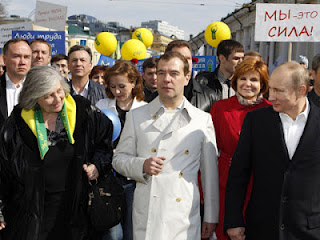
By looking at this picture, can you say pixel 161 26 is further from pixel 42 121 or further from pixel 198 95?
pixel 42 121

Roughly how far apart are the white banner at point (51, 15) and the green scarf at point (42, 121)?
328 inches

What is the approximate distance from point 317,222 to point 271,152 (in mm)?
550

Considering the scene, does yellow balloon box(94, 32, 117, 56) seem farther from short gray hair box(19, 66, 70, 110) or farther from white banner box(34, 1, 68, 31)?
short gray hair box(19, 66, 70, 110)

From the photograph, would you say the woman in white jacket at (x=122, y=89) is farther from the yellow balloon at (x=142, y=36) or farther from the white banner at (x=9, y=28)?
the yellow balloon at (x=142, y=36)

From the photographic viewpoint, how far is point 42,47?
18.9ft

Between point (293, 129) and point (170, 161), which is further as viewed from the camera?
point (170, 161)

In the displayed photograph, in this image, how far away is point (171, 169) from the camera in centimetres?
327

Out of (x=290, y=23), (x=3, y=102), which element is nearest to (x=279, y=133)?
(x=3, y=102)

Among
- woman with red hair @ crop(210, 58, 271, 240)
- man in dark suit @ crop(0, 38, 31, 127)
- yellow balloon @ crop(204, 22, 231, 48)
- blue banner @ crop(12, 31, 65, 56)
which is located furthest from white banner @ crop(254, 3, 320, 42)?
yellow balloon @ crop(204, 22, 231, 48)

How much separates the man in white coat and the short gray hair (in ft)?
2.16

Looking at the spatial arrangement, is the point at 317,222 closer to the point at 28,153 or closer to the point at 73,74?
the point at 28,153

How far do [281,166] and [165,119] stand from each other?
0.92 m

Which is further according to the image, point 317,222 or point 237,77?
point 237,77

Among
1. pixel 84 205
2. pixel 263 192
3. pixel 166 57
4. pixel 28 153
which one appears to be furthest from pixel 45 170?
pixel 263 192
